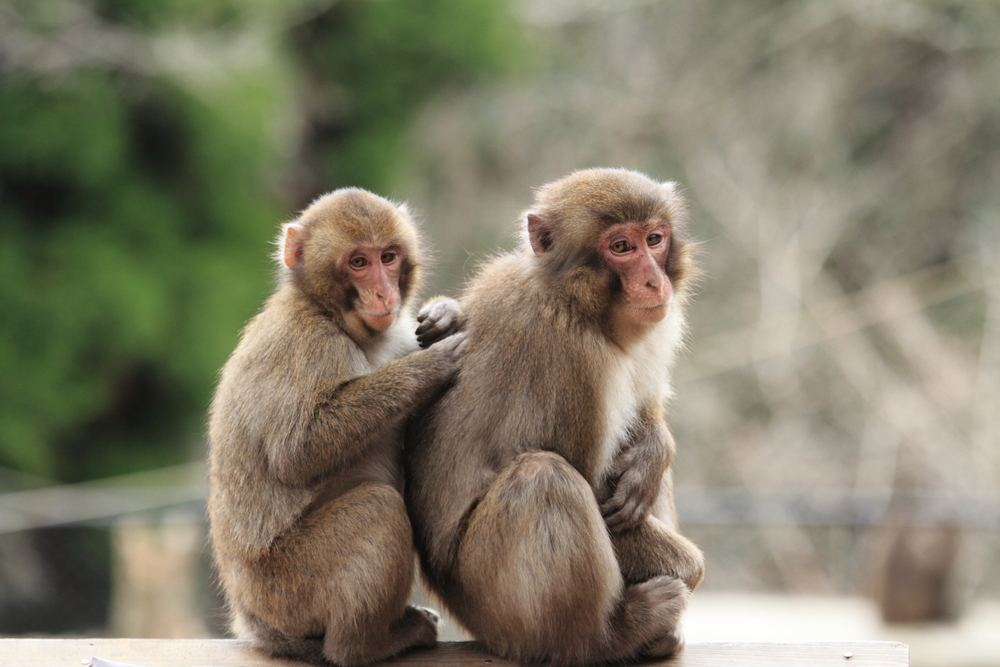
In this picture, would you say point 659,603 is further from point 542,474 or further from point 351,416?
point 351,416

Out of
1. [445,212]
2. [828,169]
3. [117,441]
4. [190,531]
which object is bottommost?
[190,531]

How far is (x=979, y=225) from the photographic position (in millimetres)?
13164

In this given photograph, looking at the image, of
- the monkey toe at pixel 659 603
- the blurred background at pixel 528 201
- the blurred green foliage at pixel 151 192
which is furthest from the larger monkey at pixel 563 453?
the blurred green foliage at pixel 151 192

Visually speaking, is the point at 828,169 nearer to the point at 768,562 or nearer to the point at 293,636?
the point at 768,562

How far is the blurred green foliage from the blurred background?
26 mm

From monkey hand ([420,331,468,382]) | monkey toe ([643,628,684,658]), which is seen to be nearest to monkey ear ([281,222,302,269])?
monkey hand ([420,331,468,382])

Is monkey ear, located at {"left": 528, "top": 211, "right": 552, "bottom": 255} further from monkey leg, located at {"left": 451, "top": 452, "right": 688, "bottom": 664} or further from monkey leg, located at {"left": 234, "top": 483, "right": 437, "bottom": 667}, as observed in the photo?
monkey leg, located at {"left": 234, "top": 483, "right": 437, "bottom": 667}

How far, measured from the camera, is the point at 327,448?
3.56 meters

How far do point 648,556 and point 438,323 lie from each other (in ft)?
3.63

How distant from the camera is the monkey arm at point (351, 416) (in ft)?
11.6

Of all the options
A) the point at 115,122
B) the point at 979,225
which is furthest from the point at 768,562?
the point at 115,122

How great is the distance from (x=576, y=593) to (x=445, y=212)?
39.3 ft

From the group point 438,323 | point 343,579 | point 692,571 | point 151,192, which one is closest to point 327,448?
point 343,579

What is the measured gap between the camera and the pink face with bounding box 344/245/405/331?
3791 millimetres
